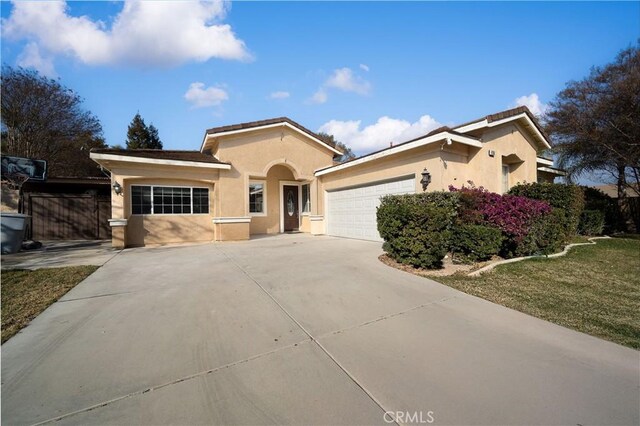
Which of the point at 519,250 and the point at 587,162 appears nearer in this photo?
the point at 519,250

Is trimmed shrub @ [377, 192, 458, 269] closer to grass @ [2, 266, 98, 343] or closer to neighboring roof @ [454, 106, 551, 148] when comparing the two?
neighboring roof @ [454, 106, 551, 148]

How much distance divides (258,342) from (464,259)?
5.67m

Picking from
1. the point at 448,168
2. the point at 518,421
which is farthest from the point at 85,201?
the point at 518,421

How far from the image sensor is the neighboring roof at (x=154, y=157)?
33.3ft

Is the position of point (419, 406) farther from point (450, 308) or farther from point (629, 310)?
point (629, 310)

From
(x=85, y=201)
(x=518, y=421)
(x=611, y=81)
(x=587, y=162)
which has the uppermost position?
(x=611, y=81)

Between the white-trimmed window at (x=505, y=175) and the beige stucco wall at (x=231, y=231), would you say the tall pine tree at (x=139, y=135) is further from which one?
the white-trimmed window at (x=505, y=175)

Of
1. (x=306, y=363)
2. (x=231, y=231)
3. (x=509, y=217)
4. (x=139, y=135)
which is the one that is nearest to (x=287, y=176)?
(x=231, y=231)

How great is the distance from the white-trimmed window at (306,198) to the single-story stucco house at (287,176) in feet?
0.18

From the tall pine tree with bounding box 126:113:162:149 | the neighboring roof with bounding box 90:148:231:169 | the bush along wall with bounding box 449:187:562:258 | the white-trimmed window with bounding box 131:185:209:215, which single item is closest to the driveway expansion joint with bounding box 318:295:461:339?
the bush along wall with bounding box 449:187:562:258

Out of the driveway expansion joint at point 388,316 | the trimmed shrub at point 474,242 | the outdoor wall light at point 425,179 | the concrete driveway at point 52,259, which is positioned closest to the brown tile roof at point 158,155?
the concrete driveway at point 52,259

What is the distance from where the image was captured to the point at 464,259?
6.89m

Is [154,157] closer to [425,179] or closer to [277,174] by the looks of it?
[277,174]

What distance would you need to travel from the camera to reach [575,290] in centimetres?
505
